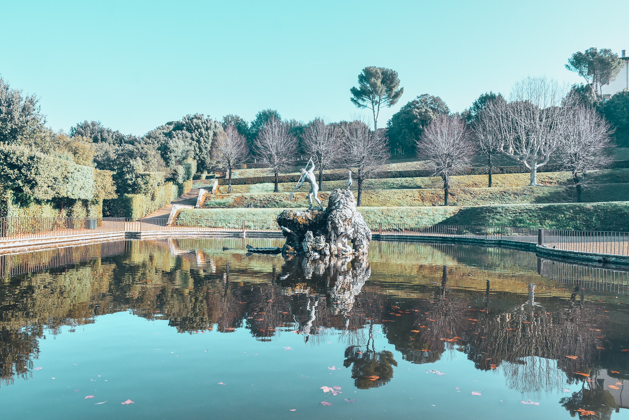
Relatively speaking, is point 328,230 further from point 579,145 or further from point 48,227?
point 579,145

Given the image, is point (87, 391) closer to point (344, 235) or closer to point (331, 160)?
point (344, 235)

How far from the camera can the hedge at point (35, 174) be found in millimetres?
26078

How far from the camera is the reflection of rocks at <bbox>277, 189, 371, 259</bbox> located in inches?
787

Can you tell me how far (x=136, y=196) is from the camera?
4234 centimetres

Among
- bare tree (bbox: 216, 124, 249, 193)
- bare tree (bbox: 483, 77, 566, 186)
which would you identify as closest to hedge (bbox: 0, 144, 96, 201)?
bare tree (bbox: 216, 124, 249, 193)

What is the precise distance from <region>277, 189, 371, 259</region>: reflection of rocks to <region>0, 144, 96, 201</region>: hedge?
Answer: 57.7 ft

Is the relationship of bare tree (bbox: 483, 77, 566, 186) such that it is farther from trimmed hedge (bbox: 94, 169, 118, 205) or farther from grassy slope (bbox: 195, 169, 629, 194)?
trimmed hedge (bbox: 94, 169, 118, 205)

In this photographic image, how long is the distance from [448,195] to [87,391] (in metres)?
42.1

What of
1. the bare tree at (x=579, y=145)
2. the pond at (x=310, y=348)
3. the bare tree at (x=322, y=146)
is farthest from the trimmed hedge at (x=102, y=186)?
the bare tree at (x=579, y=145)

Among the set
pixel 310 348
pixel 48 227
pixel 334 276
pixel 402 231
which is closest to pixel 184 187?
pixel 48 227

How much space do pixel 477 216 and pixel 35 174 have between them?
3226 cm

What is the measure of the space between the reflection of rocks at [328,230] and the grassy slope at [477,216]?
15750 millimetres

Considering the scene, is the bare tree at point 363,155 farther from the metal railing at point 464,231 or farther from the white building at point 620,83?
the white building at point 620,83

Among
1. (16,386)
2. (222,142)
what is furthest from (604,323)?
(222,142)
